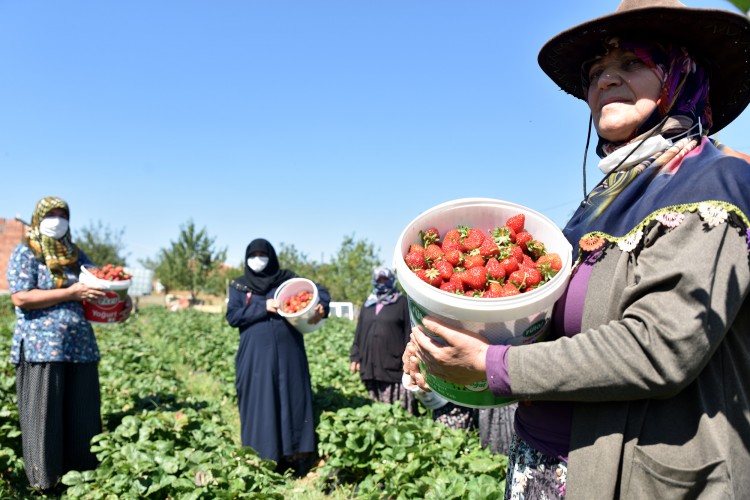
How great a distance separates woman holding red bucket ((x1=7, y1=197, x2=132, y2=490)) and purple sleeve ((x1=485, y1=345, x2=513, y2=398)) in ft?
12.9

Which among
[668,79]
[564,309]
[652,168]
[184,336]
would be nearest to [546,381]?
[564,309]

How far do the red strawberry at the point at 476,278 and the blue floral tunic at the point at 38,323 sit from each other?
156 inches

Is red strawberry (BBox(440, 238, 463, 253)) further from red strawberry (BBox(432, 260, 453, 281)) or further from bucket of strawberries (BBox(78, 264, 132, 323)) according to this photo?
bucket of strawberries (BBox(78, 264, 132, 323))

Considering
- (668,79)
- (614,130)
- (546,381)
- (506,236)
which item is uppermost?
(668,79)

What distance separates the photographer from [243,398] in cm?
517

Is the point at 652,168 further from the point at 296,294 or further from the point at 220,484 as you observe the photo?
the point at 296,294

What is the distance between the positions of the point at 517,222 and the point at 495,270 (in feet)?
0.78

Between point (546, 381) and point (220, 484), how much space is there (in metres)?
2.79

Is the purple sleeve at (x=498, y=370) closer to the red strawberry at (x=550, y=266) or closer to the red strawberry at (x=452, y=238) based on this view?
the red strawberry at (x=550, y=266)

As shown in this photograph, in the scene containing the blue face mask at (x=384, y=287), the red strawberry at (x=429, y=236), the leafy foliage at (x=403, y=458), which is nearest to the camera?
the red strawberry at (x=429, y=236)

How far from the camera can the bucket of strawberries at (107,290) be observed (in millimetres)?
4461

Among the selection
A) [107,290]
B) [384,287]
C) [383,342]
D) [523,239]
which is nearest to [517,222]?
[523,239]

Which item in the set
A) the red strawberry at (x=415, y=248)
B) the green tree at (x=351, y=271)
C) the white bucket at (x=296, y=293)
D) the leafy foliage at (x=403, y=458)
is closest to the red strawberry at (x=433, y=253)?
the red strawberry at (x=415, y=248)

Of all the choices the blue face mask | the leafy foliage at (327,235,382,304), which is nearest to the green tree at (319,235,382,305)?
the leafy foliage at (327,235,382,304)
